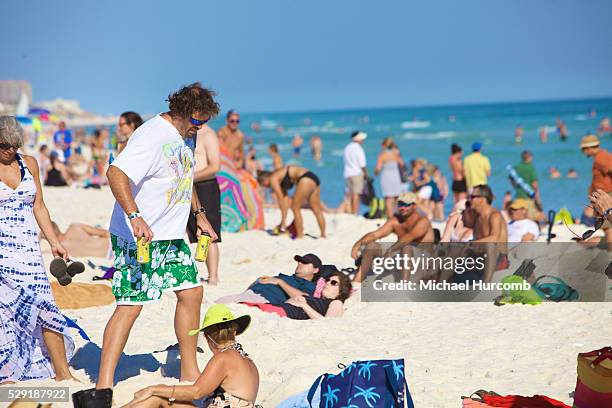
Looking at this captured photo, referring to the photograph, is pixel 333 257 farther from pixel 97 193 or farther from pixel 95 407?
pixel 97 193

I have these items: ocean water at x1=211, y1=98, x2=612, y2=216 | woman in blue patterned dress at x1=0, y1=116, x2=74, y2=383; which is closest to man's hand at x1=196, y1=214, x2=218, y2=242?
woman in blue patterned dress at x1=0, y1=116, x2=74, y2=383

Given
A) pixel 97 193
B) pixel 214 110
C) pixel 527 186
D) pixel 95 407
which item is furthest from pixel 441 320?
pixel 97 193

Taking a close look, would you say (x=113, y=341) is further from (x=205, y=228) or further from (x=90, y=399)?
(x=205, y=228)

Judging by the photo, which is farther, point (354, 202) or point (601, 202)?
point (354, 202)

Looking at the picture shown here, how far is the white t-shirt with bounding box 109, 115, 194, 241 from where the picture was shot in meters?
3.92

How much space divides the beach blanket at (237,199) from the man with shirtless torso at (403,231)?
2.79 metres

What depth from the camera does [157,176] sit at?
401cm

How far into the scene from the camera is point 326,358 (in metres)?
4.99

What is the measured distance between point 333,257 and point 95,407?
17.2 ft

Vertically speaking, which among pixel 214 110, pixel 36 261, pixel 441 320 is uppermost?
pixel 214 110

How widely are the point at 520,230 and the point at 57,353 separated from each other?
5322 mm

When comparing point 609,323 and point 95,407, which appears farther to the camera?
point 609,323

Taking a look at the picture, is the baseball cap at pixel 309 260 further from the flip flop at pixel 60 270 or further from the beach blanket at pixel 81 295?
the flip flop at pixel 60 270

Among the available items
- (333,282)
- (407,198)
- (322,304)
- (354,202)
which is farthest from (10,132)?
(354,202)
